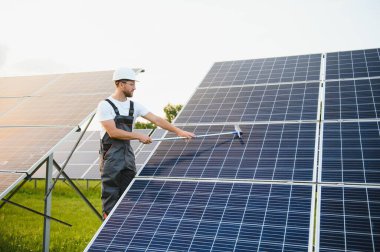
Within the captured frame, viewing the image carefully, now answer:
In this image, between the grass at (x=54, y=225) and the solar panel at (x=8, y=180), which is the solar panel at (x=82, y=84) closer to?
the solar panel at (x=8, y=180)

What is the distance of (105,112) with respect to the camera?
5.74 meters

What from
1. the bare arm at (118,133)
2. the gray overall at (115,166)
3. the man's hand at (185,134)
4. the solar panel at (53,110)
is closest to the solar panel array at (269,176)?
the man's hand at (185,134)

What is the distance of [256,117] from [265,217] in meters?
2.48

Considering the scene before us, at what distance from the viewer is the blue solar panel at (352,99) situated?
6.10 metres

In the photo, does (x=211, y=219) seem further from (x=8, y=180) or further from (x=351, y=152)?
(x=8, y=180)

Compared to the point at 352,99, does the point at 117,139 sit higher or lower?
higher

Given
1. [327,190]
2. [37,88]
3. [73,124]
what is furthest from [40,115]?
[327,190]

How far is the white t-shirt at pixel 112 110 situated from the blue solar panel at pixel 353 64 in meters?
3.66

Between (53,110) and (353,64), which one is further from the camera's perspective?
(53,110)

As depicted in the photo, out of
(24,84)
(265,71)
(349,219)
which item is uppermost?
A: (349,219)

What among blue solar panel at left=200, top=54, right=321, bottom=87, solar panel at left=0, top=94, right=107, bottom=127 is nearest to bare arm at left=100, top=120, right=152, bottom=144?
solar panel at left=0, top=94, right=107, bottom=127

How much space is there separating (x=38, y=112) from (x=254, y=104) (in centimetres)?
456

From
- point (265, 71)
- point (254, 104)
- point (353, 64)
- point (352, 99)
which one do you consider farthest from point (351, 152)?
point (265, 71)

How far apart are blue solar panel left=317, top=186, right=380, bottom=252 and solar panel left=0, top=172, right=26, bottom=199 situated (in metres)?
4.27
